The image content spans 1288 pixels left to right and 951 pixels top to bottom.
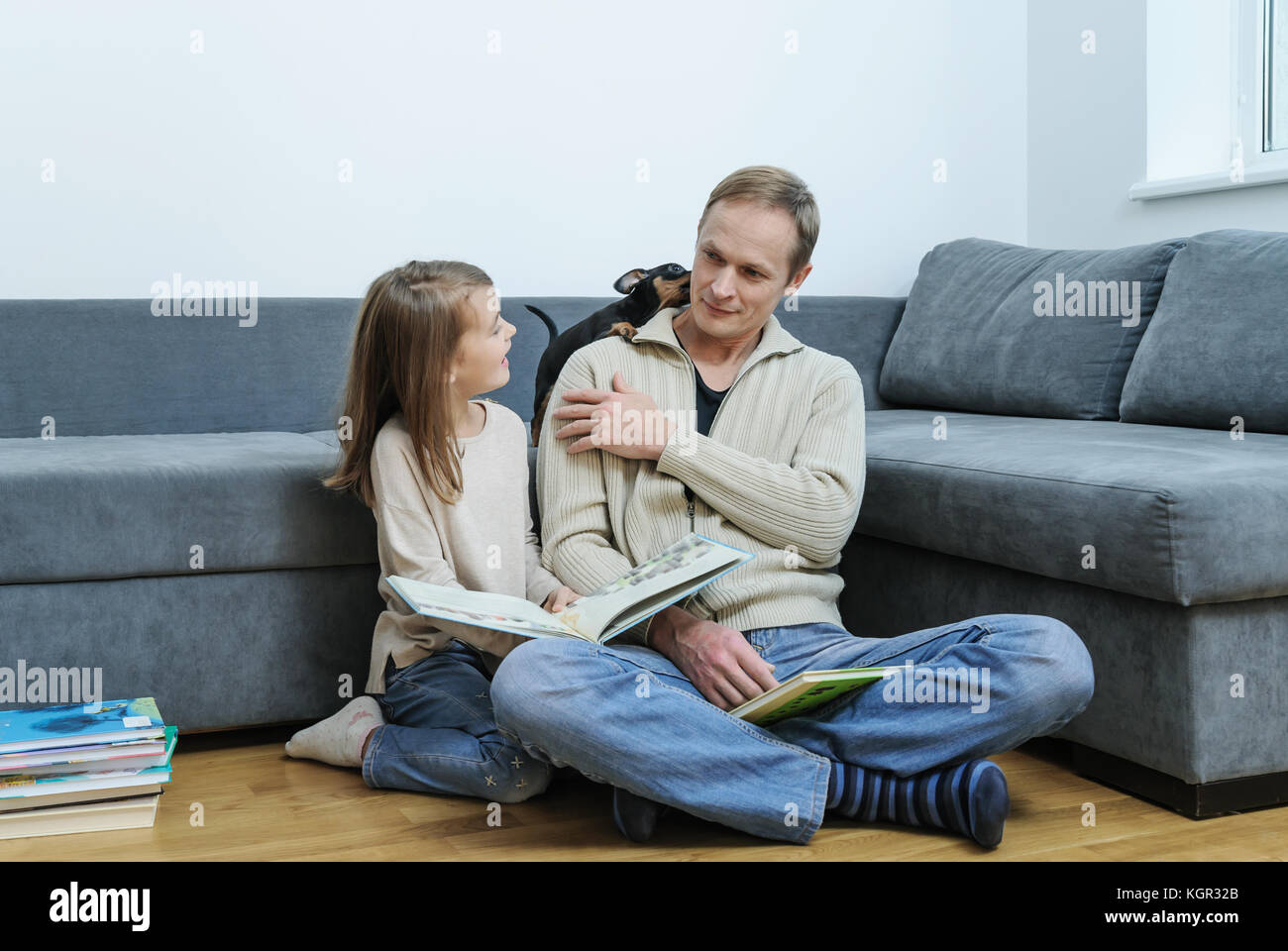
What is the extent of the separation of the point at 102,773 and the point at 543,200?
171 cm

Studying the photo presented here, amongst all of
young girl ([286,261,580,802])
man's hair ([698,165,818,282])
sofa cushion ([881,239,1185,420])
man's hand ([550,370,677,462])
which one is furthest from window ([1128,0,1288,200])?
young girl ([286,261,580,802])

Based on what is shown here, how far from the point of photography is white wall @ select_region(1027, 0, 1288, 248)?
2.86 meters

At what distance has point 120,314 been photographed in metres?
2.37

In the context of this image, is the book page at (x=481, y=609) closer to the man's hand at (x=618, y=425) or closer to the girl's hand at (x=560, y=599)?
the girl's hand at (x=560, y=599)

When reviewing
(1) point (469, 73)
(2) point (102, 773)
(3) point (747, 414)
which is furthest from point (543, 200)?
(2) point (102, 773)

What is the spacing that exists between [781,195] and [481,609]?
690 millimetres

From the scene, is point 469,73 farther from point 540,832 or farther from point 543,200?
point 540,832

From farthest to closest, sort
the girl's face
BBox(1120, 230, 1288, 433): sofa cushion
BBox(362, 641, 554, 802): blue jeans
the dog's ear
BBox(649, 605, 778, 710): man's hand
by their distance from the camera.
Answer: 1. the dog's ear
2. BBox(1120, 230, 1288, 433): sofa cushion
3. the girl's face
4. BBox(362, 641, 554, 802): blue jeans
5. BBox(649, 605, 778, 710): man's hand

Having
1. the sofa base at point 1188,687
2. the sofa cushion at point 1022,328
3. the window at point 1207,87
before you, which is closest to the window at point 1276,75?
the window at point 1207,87

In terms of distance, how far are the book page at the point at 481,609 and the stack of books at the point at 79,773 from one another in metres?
0.41

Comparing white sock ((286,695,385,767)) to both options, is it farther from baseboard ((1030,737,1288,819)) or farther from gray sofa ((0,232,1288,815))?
baseboard ((1030,737,1288,819))

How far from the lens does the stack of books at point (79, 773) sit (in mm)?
1521

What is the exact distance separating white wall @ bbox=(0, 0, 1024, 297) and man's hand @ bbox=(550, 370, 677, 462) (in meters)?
1.20
